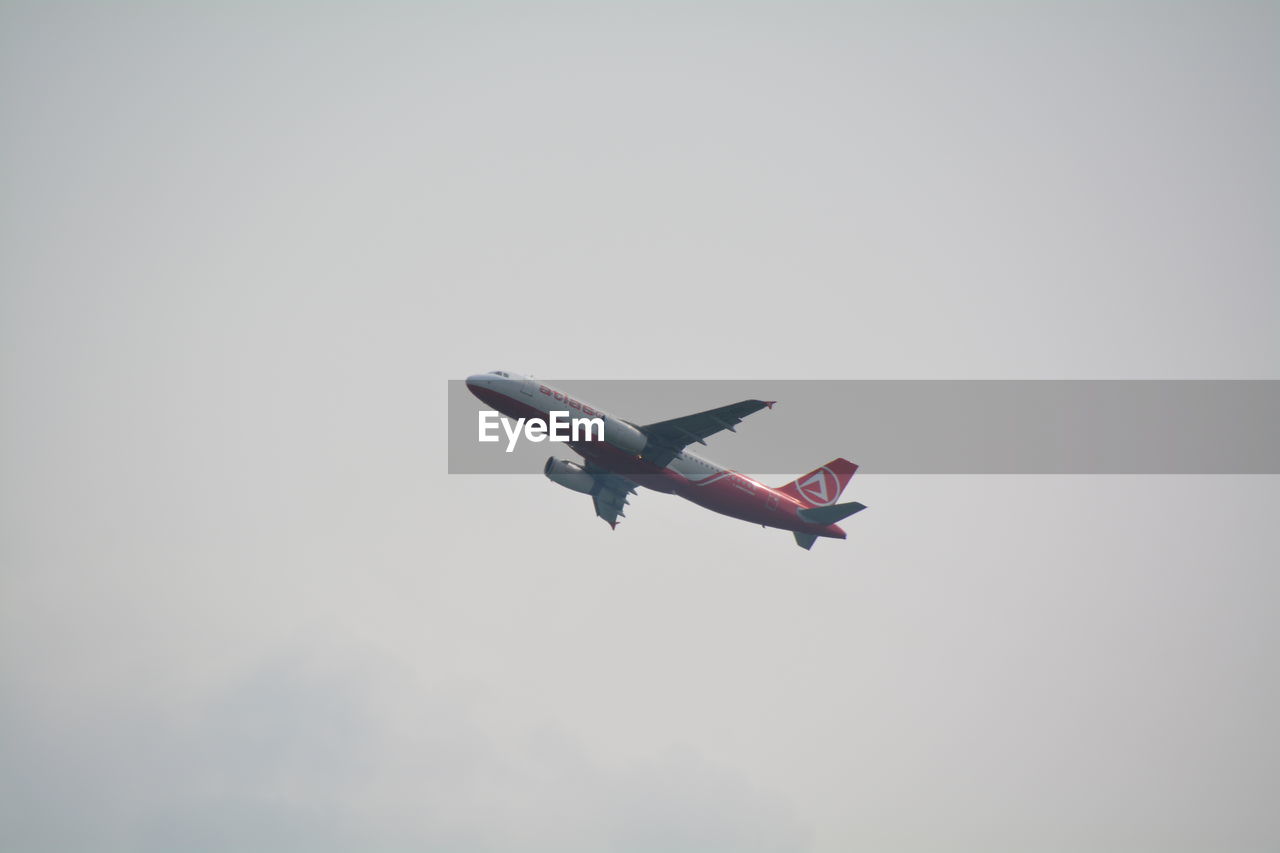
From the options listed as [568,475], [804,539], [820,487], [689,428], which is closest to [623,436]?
[689,428]

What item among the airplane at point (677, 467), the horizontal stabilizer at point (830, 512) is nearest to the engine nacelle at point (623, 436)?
the airplane at point (677, 467)

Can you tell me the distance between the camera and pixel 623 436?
7294 cm

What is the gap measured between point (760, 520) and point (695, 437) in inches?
293

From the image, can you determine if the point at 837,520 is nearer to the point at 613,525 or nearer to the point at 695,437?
the point at 695,437

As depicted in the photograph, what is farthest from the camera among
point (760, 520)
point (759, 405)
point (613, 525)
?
point (613, 525)

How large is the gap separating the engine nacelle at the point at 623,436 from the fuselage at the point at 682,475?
23 centimetres

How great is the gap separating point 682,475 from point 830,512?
976 centimetres

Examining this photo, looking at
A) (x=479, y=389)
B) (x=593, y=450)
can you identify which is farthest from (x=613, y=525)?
(x=479, y=389)

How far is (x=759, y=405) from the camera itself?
2746 inches

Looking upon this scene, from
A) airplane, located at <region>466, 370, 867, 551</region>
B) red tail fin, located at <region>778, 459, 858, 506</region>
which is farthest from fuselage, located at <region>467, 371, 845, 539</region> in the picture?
red tail fin, located at <region>778, 459, 858, 506</region>

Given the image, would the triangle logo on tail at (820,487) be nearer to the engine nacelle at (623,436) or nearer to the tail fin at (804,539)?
the tail fin at (804,539)

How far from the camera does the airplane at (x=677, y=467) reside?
72000mm

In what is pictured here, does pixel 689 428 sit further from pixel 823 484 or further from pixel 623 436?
pixel 823 484

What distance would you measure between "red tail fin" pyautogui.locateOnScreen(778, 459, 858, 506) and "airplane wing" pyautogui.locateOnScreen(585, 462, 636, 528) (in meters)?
11.1
